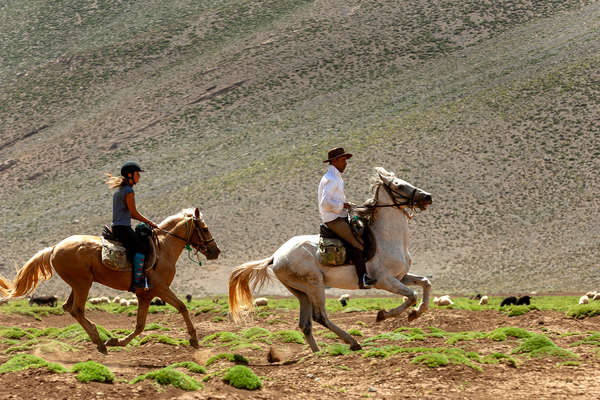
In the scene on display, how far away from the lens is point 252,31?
340 ft

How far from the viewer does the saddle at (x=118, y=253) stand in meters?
16.4

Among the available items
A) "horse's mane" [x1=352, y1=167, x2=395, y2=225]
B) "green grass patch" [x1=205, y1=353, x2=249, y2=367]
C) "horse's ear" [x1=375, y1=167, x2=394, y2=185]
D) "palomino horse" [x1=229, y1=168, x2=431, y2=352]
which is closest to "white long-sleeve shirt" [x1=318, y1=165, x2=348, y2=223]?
"horse's mane" [x1=352, y1=167, x2=395, y2=225]

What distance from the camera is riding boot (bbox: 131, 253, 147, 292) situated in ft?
54.8

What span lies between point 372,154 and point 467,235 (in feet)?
43.7

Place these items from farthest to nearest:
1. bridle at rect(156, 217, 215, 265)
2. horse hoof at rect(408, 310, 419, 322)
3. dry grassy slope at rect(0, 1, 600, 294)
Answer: dry grassy slope at rect(0, 1, 600, 294)
bridle at rect(156, 217, 215, 265)
horse hoof at rect(408, 310, 419, 322)

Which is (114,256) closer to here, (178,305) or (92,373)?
(178,305)

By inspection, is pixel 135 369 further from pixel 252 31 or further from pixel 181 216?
pixel 252 31

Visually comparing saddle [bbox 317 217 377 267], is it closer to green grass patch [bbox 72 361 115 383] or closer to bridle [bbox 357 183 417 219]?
bridle [bbox 357 183 417 219]

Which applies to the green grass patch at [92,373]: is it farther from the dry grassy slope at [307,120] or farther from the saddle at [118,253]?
the dry grassy slope at [307,120]

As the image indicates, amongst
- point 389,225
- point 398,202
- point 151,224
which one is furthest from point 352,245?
point 151,224

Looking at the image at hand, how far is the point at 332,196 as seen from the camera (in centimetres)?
1544

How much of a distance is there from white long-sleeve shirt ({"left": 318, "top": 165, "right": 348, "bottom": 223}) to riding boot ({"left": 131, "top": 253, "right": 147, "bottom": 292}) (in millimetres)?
3999

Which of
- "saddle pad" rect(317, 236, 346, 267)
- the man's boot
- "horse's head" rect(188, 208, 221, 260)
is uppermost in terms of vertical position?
"horse's head" rect(188, 208, 221, 260)

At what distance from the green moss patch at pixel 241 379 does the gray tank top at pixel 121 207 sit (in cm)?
515
